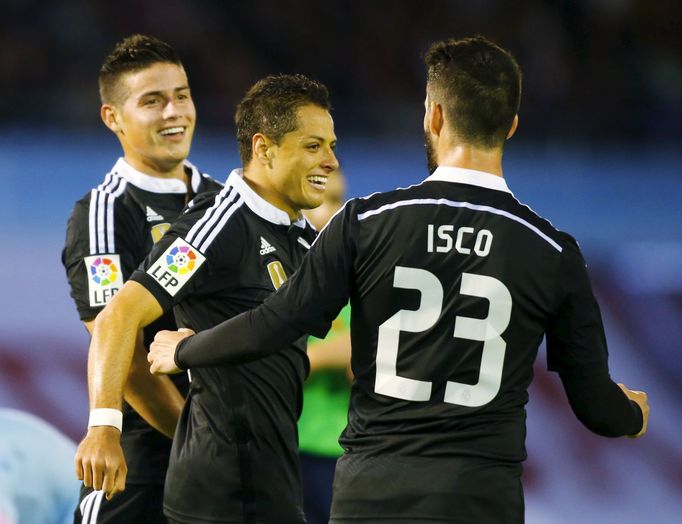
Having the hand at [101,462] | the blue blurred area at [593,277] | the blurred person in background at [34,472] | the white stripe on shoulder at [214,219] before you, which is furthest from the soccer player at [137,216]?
the blue blurred area at [593,277]

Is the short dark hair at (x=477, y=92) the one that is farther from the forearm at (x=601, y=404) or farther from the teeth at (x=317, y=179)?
the teeth at (x=317, y=179)

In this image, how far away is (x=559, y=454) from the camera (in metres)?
5.58

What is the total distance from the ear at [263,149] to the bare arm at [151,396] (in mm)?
639

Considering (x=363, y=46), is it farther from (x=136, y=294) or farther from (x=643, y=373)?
(x=136, y=294)

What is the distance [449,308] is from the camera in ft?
8.26

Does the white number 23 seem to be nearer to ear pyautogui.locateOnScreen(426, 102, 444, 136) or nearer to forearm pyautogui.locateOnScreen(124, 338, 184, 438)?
ear pyautogui.locateOnScreen(426, 102, 444, 136)

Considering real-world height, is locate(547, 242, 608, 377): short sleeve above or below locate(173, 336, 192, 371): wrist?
above

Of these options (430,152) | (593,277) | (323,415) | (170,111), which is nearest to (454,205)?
(430,152)

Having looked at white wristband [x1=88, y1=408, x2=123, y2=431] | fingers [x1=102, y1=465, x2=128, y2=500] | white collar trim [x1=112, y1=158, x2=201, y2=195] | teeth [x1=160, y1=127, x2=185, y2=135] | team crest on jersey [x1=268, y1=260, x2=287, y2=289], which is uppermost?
teeth [x1=160, y1=127, x2=185, y2=135]

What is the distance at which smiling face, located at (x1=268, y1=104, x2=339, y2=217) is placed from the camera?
3373mm

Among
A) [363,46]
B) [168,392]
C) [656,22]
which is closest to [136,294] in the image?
[168,392]

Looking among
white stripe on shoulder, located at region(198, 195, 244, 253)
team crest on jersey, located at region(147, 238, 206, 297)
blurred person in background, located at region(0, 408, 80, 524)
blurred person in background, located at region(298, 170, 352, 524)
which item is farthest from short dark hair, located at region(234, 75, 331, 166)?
blurred person in background, located at region(0, 408, 80, 524)

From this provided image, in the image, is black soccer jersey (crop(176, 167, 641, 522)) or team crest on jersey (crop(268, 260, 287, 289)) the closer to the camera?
black soccer jersey (crop(176, 167, 641, 522))

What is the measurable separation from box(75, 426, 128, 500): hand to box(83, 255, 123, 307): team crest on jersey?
82 centimetres
